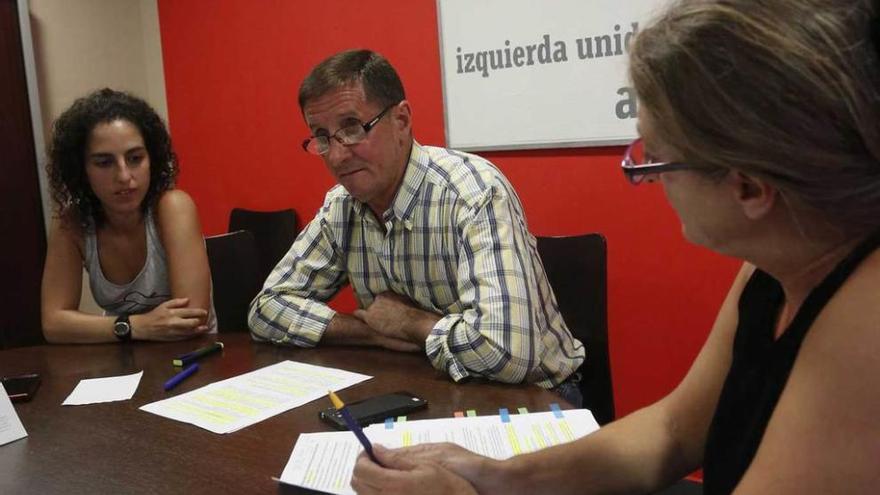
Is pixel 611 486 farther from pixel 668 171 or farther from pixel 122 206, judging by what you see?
pixel 122 206

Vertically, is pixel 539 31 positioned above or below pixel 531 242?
above

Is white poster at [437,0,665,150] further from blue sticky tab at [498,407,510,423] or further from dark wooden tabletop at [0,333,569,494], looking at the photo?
blue sticky tab at [498,407,510,423]

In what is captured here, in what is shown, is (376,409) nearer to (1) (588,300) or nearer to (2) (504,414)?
(2) (504,414)

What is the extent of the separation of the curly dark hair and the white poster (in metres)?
1.15

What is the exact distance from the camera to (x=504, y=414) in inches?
55.9

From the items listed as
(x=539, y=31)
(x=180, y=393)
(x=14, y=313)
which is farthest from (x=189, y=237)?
(x=14, y=313)

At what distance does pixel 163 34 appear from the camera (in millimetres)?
4293

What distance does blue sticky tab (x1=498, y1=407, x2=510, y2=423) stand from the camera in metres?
1.39

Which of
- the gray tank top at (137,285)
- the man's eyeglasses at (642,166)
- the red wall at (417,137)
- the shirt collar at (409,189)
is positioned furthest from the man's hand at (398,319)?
the red wall at (417,137)

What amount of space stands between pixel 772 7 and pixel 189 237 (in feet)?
6.92

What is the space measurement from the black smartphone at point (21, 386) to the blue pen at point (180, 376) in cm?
30

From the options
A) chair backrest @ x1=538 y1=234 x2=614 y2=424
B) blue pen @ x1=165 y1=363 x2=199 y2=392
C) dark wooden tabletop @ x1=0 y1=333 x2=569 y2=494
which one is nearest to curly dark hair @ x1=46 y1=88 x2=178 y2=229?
dark wooden tabletop @ x1=0 y1=333 x2=569 y2=494

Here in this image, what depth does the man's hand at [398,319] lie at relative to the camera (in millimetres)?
1890

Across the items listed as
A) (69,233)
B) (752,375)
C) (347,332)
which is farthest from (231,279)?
(752,375)
